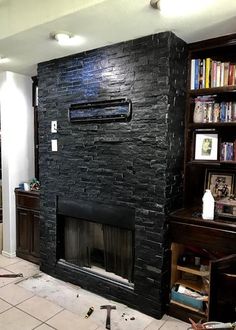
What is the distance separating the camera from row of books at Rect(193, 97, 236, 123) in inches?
89.9

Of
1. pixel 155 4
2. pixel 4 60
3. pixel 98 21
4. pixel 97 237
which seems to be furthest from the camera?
pixel 4 60

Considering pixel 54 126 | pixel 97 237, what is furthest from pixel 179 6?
pixel 97 237

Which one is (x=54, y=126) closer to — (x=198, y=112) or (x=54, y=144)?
(x=54, y=144)

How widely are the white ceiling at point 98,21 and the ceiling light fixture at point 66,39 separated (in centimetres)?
6

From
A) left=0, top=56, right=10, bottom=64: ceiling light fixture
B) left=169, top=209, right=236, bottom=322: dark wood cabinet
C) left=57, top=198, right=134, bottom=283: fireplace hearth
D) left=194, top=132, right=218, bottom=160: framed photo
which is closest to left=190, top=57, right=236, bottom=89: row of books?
left=194, top=132, right=218, bottom=160: framed photo

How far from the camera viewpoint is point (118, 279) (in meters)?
2.58

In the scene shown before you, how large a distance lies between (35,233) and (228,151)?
2361mm

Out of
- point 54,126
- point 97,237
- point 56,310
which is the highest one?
point 54,126

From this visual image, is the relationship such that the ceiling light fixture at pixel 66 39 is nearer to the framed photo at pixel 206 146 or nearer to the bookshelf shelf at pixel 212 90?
the bookshelf shelf at pixel 212 90

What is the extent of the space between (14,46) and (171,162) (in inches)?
69.9

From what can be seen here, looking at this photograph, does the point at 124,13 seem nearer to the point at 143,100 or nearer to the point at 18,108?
the point at 143,100

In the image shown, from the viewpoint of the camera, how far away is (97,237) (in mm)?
2768

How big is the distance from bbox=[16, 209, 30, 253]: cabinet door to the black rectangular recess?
56.2 inches

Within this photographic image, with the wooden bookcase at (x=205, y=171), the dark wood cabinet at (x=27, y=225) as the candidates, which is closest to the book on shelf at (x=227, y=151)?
the wooden bookcase at (x=205, y=171)
